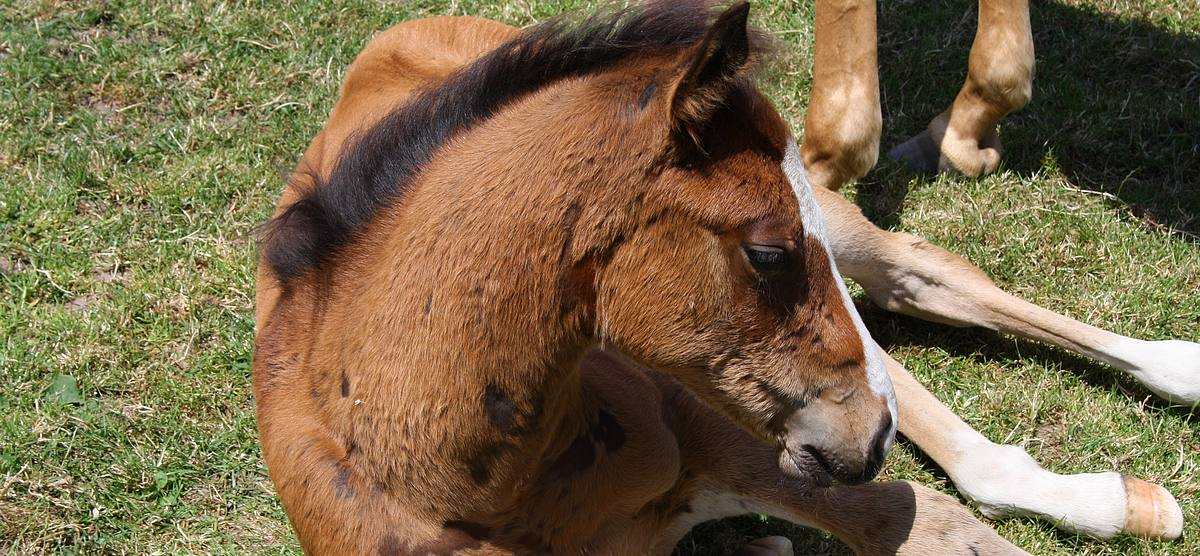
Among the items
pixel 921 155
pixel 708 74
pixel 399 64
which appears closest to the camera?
pixel 708 74

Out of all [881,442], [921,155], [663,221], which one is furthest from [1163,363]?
[663,221]

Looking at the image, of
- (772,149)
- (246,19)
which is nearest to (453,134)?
(772,149)

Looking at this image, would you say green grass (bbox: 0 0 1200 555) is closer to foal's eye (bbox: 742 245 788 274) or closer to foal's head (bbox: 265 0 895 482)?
foal's head (bbox: 265 0 895 482)

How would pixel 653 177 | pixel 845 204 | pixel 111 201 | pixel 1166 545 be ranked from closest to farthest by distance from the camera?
pixel 653 177
pixel 1166 545
pixel 845 204
pixel 111 201

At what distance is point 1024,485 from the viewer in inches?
133

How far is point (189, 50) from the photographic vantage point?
5.27 meters

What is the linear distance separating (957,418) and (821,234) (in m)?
1.64

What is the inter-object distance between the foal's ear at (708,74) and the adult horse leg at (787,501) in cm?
→ 123

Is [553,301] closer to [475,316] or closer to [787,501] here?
[475,316]

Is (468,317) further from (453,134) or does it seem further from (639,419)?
(639,419)

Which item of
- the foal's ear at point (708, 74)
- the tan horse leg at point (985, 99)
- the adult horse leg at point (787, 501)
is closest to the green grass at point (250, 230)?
the tan horse leg at point (985, 99)

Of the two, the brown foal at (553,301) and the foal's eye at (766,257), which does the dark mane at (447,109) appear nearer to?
the brown foal at (553,301)

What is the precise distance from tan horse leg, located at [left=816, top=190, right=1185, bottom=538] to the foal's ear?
188cm

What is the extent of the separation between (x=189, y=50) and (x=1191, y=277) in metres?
4.68
